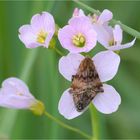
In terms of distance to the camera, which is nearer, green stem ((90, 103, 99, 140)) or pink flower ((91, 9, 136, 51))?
pink flower ((91, 9, 136, 51))

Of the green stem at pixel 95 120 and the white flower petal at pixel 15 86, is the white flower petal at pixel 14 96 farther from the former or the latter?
the green stem at pixel 95 120

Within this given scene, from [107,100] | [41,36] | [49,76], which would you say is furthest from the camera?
[49,76]

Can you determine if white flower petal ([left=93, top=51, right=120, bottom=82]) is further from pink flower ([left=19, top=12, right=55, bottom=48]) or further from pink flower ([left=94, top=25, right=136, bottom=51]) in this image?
pink flower ([left=19, top=12, right=55, bottom=48])

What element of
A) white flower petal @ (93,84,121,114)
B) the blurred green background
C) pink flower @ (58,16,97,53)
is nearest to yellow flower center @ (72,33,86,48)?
pink flower @ (58,16,97,53)

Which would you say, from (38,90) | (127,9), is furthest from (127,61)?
(38,90)

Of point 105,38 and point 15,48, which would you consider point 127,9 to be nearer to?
point 15,48

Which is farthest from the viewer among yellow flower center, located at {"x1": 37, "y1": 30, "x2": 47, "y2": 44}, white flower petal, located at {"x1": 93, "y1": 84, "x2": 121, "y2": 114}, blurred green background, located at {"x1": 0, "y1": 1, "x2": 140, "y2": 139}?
blurred green background, located at {"x1": 0, "y1": 1, "x2": 140, "y2": 139}

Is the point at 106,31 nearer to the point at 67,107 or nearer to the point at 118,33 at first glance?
the point at 118,33

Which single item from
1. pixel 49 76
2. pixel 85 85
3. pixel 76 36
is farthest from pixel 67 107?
pixel 49 76
